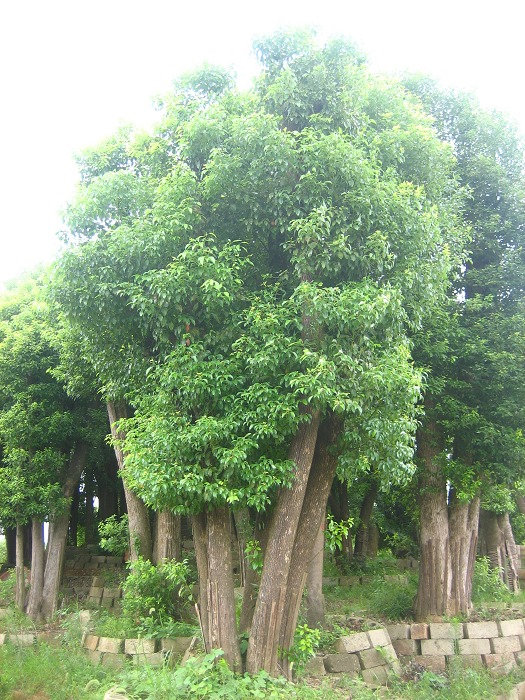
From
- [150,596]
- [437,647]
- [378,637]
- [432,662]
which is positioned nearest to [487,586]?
[437,647]

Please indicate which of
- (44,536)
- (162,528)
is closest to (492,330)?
(162,528)

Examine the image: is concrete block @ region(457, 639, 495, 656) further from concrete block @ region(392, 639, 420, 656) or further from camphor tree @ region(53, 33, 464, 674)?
camphor tree @ region(53, 33, 464, 674)

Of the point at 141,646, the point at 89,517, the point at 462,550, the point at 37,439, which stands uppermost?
the point at 37,439

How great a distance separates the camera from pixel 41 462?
46.1 ft

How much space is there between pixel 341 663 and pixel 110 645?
4.18m

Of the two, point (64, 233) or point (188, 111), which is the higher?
point (188, 111)

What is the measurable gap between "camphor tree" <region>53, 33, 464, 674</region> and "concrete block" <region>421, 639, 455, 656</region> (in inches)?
166

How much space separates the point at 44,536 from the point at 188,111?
11782mm

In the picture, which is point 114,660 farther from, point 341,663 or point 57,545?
point 57,545

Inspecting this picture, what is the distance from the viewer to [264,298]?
8.06 m

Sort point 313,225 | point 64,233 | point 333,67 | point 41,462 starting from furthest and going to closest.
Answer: point 41,462 → point 64,233 → point 333,67 → point 313,225

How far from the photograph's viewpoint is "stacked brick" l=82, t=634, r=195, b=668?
954cm

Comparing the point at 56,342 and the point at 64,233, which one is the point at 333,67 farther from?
the point at 56,342

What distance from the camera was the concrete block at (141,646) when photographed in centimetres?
983
